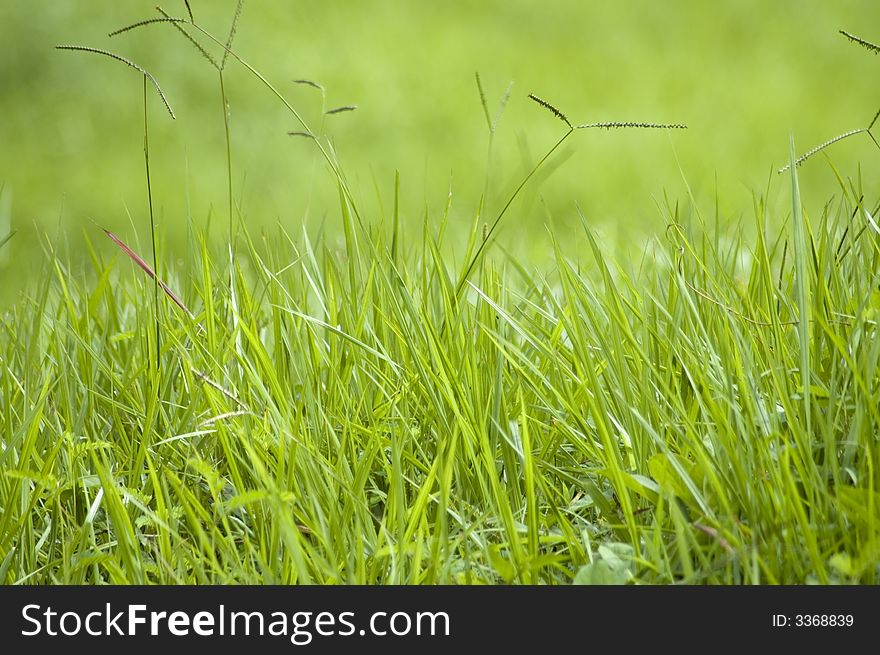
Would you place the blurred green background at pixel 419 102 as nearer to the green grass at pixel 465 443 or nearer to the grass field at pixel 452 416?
the grass field at pixel 452 416

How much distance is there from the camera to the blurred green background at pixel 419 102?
575cm

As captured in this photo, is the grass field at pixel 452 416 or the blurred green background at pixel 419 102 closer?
the grass field at pixel 452 416

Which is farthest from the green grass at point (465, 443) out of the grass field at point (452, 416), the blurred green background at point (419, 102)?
the blurred green background at point (419, 102)

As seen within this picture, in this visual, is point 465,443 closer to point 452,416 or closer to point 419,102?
point 452,416

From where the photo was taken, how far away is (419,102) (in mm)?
6793

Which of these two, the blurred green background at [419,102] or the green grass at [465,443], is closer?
the green grass at [465,443]

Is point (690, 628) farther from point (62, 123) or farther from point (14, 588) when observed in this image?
point (62, 123)

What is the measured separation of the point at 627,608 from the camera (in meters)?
1.14

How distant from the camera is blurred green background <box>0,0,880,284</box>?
5746 mm

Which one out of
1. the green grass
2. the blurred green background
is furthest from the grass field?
the blurred green background

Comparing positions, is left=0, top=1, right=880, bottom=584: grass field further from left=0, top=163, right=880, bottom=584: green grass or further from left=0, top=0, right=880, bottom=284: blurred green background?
left=0, top=0, right=880, bottom=284: blurred green background

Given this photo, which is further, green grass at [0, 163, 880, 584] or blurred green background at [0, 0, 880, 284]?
blurred green background at [0, 0, 880, 284]

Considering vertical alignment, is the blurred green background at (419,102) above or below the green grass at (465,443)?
above

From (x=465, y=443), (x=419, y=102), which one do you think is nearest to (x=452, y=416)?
(x=465, y=443)
